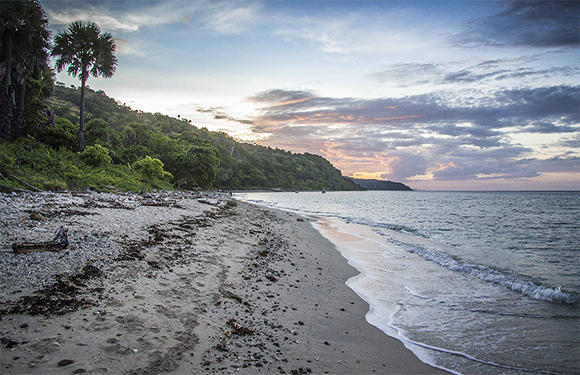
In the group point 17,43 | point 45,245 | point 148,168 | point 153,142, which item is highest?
point 17,43

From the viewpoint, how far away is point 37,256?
5.20 meters

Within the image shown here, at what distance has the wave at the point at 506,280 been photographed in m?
7.90

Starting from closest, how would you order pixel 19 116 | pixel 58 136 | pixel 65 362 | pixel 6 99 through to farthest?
pixel 65 362, pixel 6 99, pixel 19 116, pixel 58 136

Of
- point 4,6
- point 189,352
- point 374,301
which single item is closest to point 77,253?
point 189,352

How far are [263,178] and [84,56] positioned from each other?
125 metres

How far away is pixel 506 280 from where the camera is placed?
9.46 m

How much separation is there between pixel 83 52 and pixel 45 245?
96.5ft

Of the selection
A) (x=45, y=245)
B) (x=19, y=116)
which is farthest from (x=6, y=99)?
(x=45, y=245)

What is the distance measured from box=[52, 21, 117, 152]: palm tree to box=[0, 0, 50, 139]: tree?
378cm

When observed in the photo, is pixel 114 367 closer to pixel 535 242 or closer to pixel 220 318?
pixel 220 318

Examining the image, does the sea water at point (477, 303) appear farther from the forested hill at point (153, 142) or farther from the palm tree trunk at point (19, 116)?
the forested hill at point (153, 142)

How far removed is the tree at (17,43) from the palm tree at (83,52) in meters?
3.78

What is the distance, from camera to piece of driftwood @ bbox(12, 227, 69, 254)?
518 cm

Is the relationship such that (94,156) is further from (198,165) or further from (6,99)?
(198,165)
